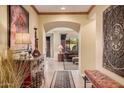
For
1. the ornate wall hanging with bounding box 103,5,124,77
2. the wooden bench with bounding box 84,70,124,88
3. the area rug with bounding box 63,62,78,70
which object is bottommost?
the area rug with bounding box 63,62,78,70

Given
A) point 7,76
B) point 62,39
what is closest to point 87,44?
point 62,39

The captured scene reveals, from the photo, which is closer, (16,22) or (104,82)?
(104,82)

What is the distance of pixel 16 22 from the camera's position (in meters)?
4.06

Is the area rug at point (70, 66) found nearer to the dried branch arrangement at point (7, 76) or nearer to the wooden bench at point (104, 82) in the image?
the wooden bench at point (104, 82)

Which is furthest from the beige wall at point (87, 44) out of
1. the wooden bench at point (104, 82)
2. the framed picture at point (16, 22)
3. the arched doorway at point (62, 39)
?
the framed picture at point (16, 22)

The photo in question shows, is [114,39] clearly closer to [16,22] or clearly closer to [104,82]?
[104,82]

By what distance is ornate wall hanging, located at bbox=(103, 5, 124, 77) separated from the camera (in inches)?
130

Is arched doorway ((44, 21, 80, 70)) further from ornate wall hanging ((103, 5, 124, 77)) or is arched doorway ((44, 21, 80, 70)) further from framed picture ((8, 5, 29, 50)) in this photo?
ornate wall hanging ((103, 5, 124, 77))

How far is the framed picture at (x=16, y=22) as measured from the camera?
3659mm

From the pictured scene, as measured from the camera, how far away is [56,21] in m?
6.93

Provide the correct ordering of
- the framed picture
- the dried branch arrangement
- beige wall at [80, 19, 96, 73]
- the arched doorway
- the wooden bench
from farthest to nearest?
the arched doorway
beige wall at [80, 19, 96, 73]
the framed picture
the wooden bench
the dried branch arrangement

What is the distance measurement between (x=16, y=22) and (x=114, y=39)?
2030 mm

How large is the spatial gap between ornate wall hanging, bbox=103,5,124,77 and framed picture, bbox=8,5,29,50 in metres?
A: 1.91

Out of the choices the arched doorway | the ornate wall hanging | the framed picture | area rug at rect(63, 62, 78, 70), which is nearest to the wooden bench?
the ornate wall hanging
